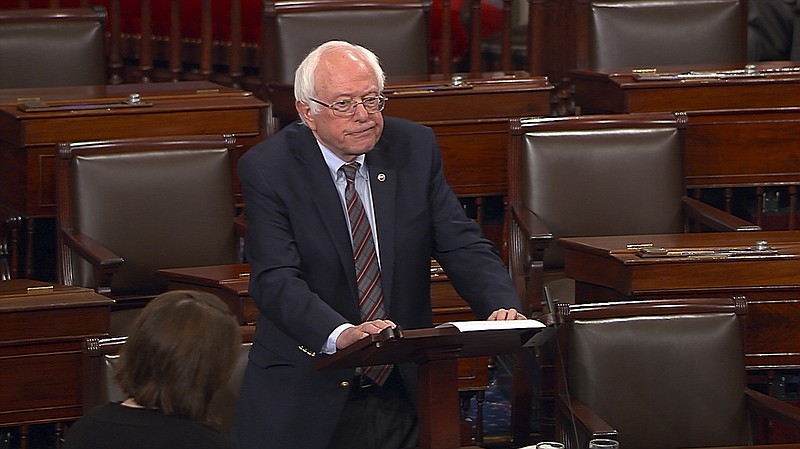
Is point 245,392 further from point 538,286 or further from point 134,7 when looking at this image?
point 134,7

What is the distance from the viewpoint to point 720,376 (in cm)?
322

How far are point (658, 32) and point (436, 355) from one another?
275cm

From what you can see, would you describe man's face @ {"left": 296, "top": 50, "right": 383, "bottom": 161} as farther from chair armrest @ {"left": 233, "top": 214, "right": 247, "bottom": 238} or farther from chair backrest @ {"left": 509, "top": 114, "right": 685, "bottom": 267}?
chair backrest @ {"left": 509, "top": 114, "right": 685, "bottom": 267}

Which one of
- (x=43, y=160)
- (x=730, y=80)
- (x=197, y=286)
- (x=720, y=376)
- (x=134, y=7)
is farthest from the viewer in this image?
(x=134, y=7)

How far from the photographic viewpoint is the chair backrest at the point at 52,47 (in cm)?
491

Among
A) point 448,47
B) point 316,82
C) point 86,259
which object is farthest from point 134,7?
point 316,82

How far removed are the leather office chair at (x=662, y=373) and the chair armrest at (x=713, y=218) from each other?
0.85m

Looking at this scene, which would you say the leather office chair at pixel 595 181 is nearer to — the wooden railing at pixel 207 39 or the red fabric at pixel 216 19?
the wooden railing at pixel 207 39

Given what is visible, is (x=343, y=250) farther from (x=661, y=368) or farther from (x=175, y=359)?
(x=661, y=368)

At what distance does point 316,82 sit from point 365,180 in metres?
0.21

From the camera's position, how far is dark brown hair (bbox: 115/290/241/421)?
7.08 feet

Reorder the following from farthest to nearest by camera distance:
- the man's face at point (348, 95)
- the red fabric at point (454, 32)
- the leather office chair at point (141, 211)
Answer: the red fabric at point (454, 32), the leather office chair at point (141, 211), the man's face at point (348, 95)

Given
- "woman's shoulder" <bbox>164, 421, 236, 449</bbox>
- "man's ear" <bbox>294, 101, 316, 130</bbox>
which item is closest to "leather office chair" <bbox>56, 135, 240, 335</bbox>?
"man's ear" <bbox>294, 101, 316, 130</bbox>

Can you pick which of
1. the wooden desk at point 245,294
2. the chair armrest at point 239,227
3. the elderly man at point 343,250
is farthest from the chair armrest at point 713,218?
the elderly man at point 343,250
